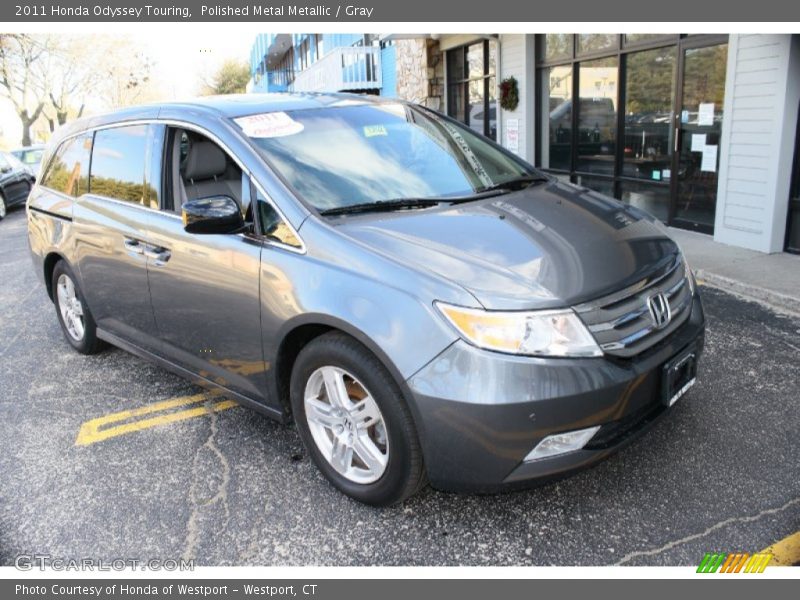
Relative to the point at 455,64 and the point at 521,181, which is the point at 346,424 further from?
the point at 455,64

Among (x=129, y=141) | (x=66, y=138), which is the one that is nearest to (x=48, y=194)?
(x=66, y=138)

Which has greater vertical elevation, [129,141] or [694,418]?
[129,141]

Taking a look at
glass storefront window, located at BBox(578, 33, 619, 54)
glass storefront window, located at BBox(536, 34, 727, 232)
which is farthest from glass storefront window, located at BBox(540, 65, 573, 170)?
glass storefront window, located at BBox(578, 33, 619, 54)

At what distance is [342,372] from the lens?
9.17 feet

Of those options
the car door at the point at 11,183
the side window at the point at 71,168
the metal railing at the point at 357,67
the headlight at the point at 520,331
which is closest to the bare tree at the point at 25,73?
the car door at the point at 11,183

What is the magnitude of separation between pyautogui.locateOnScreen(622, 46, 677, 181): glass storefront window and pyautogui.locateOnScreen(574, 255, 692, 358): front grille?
6.24 meters

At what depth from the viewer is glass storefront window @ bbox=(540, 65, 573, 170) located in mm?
10922

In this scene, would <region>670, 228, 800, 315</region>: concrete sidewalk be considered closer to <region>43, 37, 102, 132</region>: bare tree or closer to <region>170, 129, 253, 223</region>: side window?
<region>170, 129, 253, 223</region>: side window

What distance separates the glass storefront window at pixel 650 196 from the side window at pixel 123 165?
631 cm

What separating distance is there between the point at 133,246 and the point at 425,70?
12.8 meters

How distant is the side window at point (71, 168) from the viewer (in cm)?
454

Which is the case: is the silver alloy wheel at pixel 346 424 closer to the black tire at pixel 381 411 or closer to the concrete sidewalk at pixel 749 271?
the black tire at pixel 381 411

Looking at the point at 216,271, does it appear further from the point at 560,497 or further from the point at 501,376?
the point at 560,497

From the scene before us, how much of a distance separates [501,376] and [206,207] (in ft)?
5.32
